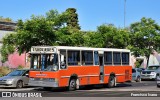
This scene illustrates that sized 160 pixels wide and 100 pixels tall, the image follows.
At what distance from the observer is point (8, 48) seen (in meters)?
34.9

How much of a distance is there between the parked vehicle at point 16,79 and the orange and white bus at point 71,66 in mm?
2533

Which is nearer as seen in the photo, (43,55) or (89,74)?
(43,55)

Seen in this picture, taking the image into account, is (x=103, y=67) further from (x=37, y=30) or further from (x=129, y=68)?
(x=37, y=30)

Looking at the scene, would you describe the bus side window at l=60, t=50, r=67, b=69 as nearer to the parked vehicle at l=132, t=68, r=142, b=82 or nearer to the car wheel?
the car wheel

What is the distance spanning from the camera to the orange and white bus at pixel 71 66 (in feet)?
Answer: 77.7

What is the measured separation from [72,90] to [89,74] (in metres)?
2.16

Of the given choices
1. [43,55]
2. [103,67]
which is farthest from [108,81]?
[43,55]

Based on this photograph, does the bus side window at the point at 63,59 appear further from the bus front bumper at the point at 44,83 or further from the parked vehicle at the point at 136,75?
the parked vehicle at the point at 136,75

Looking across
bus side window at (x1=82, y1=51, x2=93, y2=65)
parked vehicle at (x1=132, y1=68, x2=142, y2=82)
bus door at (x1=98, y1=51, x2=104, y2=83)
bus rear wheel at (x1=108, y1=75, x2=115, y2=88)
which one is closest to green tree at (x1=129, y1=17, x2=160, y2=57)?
parked vehicle at (x1=132, y1=68, x2=142, y2=82)

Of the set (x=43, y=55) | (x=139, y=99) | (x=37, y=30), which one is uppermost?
(x=37, y=30)

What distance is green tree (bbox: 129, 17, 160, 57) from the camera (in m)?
52.7

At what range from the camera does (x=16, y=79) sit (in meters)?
26.8

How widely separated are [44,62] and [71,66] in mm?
1711

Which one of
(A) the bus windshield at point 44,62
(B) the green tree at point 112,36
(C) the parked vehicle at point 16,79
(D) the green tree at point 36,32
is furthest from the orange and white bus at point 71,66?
(B) the green tree at point 112,36
